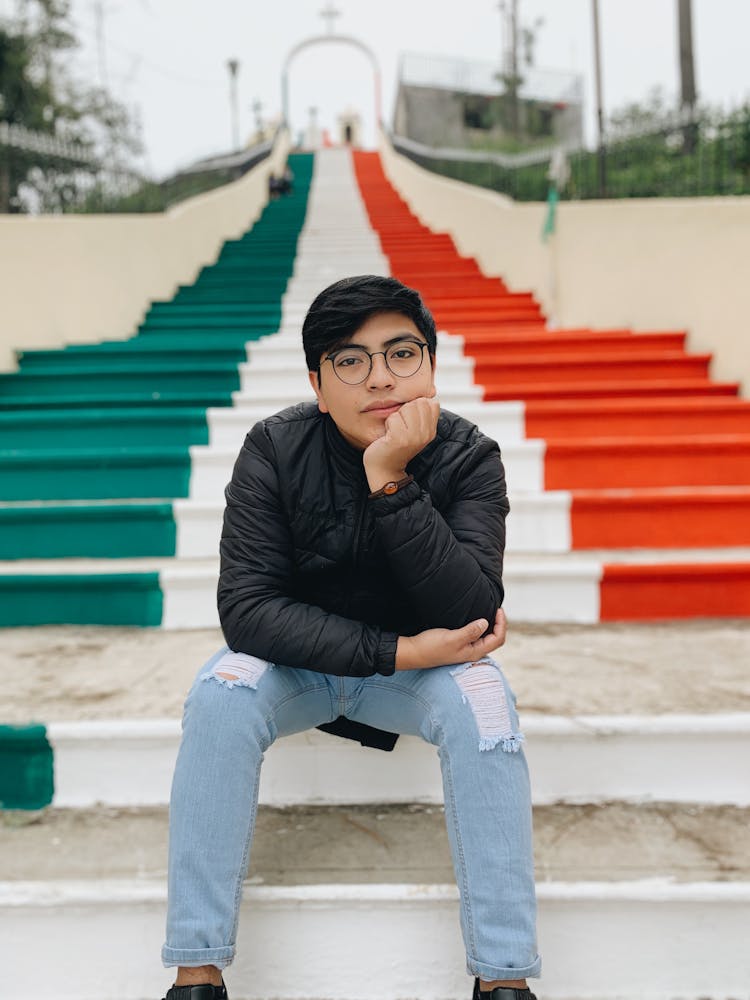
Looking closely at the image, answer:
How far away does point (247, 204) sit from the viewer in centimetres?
1005

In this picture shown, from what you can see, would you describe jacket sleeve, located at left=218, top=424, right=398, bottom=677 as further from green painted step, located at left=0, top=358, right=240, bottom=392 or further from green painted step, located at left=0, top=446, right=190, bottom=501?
green painted step, located at left=0, top=358, right=240, bottom=392

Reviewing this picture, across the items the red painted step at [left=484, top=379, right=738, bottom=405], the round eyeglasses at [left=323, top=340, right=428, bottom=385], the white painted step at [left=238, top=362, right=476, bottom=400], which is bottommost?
the round eyeglasses at [left=323, top=340, right=428, bottom=385]

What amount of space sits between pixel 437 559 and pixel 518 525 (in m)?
1.24

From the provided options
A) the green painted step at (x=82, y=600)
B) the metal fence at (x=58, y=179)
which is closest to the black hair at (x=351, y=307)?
the green painted step at (x=82, y=600)

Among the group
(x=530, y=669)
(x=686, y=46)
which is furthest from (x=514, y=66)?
(x=530, y=669)

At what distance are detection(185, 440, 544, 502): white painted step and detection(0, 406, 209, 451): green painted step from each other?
0.75 ft

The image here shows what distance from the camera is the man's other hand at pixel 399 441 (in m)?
1.33

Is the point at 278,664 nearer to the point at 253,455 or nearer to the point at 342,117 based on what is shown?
the point at 253,455

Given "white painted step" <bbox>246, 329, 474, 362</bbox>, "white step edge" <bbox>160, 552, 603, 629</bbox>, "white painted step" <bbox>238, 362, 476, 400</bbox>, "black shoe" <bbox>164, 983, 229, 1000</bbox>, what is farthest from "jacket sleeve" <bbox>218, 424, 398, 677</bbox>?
"white painted step" <bbox>246, 329, 474, 362</bbox>

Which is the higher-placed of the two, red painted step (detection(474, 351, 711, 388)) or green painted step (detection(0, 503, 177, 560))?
red painted step (detection(474, 351, 711, 388))

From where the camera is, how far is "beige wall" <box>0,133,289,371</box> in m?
3.68

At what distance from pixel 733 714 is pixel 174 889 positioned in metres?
1.11

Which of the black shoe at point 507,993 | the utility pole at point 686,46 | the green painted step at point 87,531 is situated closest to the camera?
the black shoe at point 507,993

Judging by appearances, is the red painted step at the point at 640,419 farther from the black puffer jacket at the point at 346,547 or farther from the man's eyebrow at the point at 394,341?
the man's eyebrow at the point at 394,341
